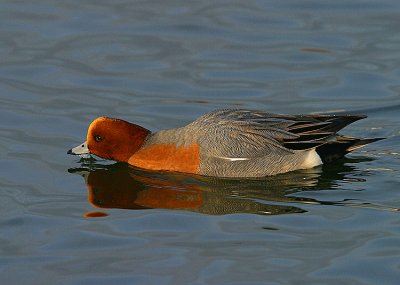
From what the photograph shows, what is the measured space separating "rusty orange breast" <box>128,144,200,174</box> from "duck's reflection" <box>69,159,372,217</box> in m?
0.08

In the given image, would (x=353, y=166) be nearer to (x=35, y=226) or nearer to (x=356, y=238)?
(x=356, y=238)

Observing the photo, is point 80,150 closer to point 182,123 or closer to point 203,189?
point 203,189

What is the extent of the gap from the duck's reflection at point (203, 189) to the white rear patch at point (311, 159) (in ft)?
0.17

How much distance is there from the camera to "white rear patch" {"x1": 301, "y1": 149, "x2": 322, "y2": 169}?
1041 centimetres

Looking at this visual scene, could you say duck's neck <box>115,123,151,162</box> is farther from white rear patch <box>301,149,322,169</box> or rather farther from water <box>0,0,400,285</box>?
white rear patch <box>301,149,322,169</box>

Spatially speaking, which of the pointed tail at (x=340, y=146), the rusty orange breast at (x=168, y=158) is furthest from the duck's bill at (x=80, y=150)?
the pointed tail at (x=340, y=146)

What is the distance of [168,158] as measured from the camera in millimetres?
10438

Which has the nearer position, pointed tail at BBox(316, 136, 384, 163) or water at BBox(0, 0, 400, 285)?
water at BBox(0, 0, 400, 285)

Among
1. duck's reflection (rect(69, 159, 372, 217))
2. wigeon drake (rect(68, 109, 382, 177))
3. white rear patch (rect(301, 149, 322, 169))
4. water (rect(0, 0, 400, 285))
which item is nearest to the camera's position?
water (rect(0, 0, 400, 285))

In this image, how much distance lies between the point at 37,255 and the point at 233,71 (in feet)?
17.0

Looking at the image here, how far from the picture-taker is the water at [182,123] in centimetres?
817

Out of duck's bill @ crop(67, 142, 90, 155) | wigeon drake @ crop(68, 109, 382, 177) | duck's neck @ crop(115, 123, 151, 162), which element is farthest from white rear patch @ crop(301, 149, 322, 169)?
duck's bill @ crop(67, 142, 90, 155)

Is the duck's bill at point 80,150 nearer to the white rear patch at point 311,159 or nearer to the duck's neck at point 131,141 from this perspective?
the duck's neck at point 131,141

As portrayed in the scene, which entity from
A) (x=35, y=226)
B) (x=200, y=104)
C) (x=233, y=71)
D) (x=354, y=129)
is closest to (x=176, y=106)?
(x=200, y=104)
